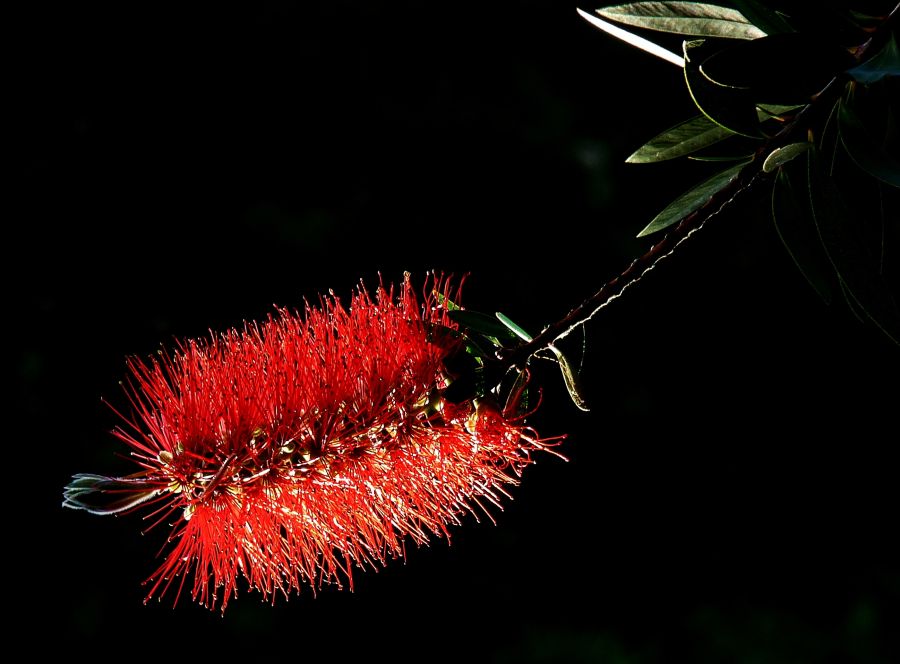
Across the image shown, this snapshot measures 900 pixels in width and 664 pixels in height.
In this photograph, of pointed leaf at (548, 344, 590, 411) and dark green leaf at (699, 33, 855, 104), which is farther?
pointed leaf at (548, 344, 590, 411)

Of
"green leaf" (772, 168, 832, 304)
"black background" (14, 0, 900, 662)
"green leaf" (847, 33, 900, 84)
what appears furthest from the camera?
"black background" (14, 0, 900, 662)

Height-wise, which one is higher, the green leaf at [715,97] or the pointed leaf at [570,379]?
the green leaf at [715,97]

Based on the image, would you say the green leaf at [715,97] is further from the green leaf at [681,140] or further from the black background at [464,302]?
the black background at [464,302]

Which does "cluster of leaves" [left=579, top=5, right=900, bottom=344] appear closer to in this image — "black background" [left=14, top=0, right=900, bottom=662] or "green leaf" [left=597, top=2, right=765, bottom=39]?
→ "green leaf" [left=597, top=2, right=765, bottom=39]

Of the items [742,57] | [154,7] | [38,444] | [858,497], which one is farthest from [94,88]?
[858,497]

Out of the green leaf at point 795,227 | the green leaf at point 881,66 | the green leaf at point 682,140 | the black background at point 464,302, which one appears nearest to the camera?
the green leaf at point 881,66

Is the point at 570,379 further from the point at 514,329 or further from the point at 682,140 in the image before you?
the point at 682,140

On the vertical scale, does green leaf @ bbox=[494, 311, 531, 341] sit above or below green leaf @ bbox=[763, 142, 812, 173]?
above

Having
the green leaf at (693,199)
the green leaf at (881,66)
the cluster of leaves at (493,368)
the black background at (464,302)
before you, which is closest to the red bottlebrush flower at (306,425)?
the cluster of leaves at (493,368)

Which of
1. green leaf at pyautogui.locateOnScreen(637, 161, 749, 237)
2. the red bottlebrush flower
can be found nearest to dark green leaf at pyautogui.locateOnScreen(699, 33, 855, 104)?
green leaf at pyautogui.locateOnScreen(637, 161, 749, 237)
